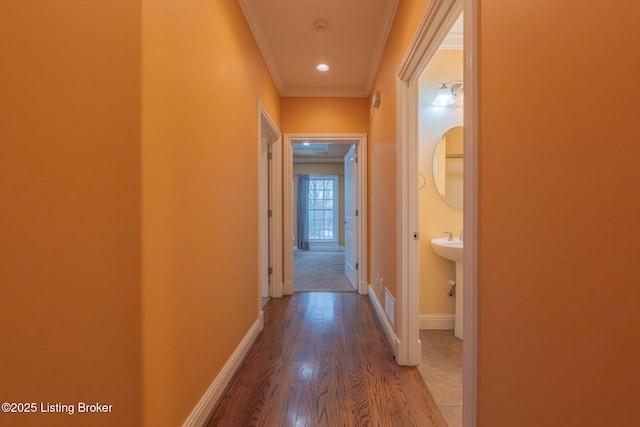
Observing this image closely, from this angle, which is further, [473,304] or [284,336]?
[284,336]

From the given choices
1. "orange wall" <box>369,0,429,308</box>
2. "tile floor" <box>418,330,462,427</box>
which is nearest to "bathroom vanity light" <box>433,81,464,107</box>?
"orange wall" <box>369,0,429,308</box>

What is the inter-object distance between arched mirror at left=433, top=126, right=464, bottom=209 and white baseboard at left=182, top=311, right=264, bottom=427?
209 cm

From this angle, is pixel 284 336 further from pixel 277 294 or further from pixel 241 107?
pixel 241 107

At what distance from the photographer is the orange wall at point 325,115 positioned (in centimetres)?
350

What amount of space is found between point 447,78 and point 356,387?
2.60 metres

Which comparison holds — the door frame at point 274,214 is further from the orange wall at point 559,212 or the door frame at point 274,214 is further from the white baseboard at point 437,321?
the orange wall at point 559,212

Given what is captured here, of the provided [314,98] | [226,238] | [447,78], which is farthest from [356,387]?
[314,98]

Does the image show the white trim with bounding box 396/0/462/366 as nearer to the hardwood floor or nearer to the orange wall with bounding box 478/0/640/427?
the hardwood floor

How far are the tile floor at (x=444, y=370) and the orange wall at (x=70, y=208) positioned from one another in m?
1.51

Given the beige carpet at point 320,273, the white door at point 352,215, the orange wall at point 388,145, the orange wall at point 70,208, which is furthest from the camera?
the beige carpet at point 320,273

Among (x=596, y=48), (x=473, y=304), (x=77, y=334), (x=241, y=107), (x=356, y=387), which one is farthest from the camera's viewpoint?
(x=241, y=107)

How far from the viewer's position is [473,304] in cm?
96

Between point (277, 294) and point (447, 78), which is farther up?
point (447, 78)

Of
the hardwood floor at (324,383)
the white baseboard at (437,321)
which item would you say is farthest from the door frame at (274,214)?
the white baseboard at (437,321)
